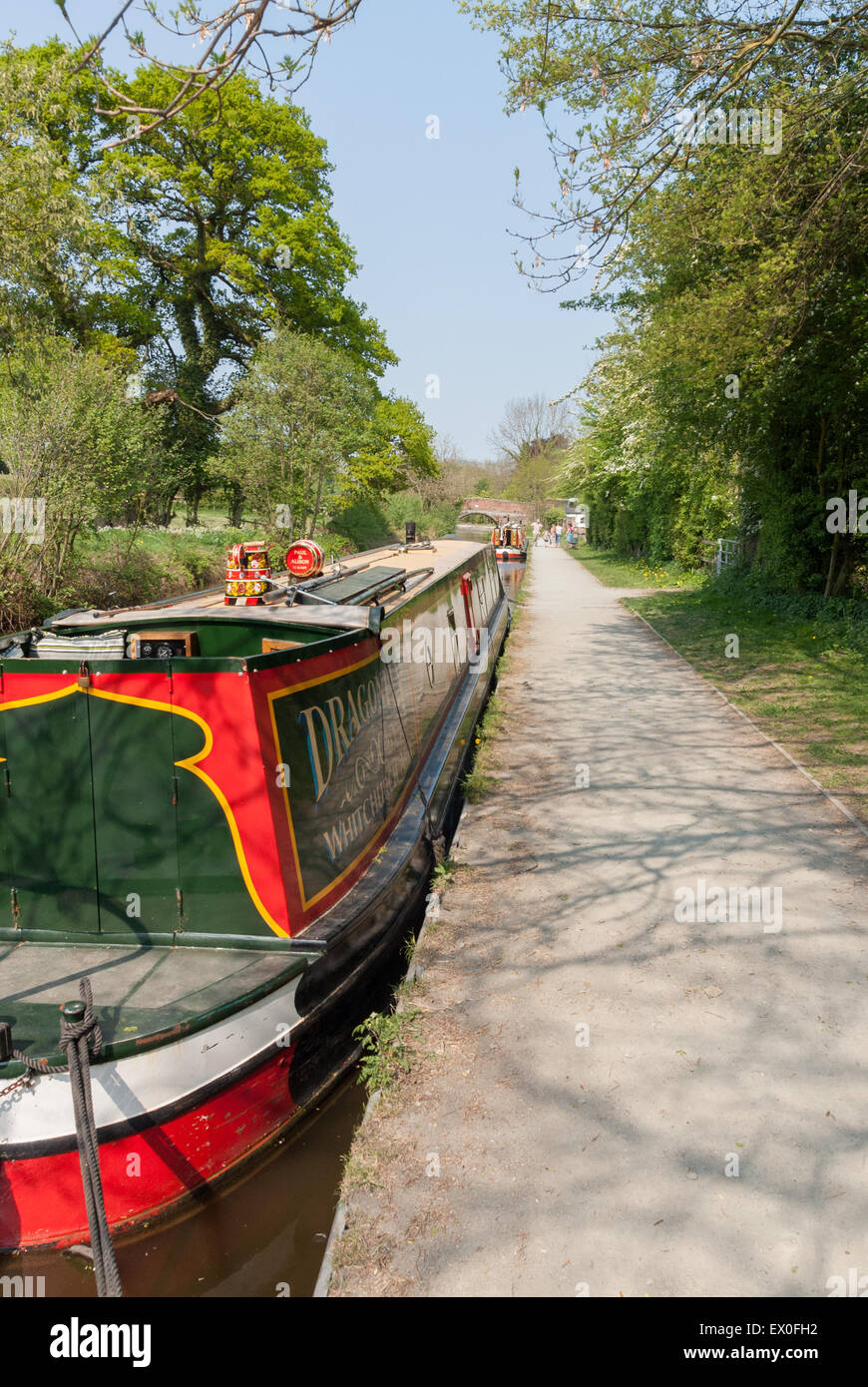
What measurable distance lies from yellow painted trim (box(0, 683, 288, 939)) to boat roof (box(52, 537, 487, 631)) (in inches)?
29.8

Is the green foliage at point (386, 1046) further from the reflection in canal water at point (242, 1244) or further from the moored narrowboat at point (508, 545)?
the moored narrowboat at point (508, 545)

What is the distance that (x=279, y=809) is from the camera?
3635 millimetres

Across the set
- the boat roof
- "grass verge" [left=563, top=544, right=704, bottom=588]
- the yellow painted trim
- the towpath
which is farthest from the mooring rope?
"grass verge" [left=563, top=544, right=704, bottom=588]

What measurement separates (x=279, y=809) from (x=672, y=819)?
3.55 metres

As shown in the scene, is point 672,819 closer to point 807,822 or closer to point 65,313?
point 807,822

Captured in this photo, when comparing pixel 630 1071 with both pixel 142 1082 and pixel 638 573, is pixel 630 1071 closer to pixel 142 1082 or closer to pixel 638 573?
pixel 142 1082

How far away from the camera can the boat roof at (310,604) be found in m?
4.51

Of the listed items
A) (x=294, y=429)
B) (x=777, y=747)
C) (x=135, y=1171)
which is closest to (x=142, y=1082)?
(x=135, y=1171)

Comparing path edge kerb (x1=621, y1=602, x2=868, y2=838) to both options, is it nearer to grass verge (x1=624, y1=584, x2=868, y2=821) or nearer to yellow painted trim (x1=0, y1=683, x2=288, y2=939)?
grass verge (x1=624, y1=584, x2=868, y2=821)

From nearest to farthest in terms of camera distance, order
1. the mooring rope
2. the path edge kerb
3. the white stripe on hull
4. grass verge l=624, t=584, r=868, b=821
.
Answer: the mooring rope, the white stripe on hull, the path edge kerb, grass verge l=624, t=584, r=868, b=821

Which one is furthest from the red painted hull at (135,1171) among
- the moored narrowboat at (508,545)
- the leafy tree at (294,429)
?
the moored narrowboat at (508,545)

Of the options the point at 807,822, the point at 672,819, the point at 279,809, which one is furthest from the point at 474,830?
the point at 279,809

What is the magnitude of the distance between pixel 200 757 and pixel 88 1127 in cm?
143

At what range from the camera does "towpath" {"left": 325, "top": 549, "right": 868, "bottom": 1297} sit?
270 centimetres
